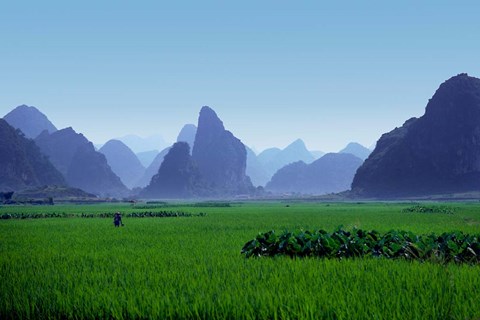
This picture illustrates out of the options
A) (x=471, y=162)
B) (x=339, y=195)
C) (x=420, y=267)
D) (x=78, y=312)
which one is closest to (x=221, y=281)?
(x=78, y=312)

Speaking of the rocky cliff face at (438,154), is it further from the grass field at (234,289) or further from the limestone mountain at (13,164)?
the grass field at (234,289)

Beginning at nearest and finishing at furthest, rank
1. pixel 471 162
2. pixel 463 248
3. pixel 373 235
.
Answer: pixel 463 248 → pixel 373 235 → pixel 471 162

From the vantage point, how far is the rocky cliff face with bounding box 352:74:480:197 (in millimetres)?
163875

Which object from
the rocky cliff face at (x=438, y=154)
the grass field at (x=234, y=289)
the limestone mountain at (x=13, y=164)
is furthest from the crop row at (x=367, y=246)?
the limestone mountain at (x=13, y=164)

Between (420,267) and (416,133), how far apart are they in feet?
595

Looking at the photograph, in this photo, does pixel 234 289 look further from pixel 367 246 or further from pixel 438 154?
pixel 438 154

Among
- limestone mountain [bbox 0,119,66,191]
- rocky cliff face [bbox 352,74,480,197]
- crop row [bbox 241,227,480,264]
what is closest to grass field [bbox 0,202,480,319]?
crop row [bbox 241,227,480,264]

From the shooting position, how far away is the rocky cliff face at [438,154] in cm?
16388

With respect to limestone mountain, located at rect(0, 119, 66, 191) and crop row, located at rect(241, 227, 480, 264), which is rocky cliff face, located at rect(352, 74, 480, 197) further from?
crop row, located at rect(241, 227, 480, 264)

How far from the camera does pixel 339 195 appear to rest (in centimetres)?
19250

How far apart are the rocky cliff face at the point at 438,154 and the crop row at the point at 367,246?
6262 inches

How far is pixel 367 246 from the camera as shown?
13930 millimetres

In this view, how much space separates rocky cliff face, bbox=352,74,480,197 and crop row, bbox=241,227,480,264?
159m

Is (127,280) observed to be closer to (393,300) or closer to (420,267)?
(393,300)
